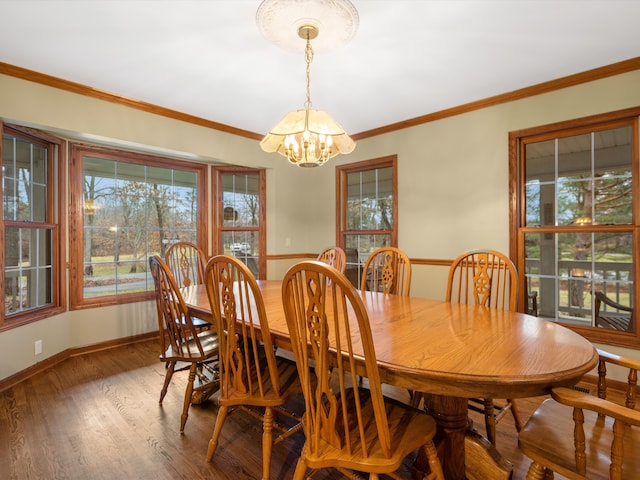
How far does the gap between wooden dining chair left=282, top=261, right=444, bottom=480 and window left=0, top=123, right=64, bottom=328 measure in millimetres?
2744

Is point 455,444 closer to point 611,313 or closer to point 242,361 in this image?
point 242,361

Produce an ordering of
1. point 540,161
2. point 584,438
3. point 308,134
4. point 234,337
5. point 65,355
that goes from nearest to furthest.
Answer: point 584,438 < point 234,337 < point 308,134 < point 540,161 < point 65,355

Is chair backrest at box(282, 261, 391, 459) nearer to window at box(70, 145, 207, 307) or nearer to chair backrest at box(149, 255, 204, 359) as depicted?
chair backrest at box(149, 255, 204, 359)

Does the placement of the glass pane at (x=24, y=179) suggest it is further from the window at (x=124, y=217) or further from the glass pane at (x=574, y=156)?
the glass pane at (x=574, y=156)

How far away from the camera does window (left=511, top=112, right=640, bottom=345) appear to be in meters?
2.62

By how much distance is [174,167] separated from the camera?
13.0ft

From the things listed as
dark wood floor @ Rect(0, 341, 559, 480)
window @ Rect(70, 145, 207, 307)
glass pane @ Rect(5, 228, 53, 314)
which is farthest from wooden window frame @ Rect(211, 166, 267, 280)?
dark wood floor @ Rect(0, 341, 559, 480)

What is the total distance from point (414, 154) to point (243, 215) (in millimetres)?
2234

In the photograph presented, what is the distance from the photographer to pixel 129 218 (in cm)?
370

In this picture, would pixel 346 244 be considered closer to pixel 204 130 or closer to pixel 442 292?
pixel 442 292

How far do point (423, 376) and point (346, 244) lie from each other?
346cm

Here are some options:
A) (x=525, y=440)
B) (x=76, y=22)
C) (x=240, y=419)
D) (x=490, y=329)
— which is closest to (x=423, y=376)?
(x=525, y=440)

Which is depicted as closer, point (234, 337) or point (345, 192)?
point (234, 337)

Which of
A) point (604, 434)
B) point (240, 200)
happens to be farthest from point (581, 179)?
point (240, 200)
